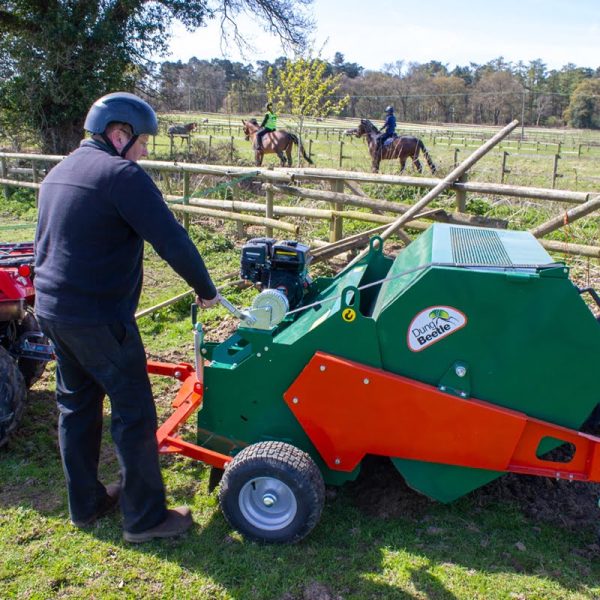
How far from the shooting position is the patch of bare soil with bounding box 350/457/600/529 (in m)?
3.40

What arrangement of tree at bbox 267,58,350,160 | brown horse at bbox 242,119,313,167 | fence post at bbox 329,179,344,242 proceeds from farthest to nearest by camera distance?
tree at bbox 267,58,350,160 → brown horse at bbox 242,119,313,167 → fence post at bbox 329,179,344,242

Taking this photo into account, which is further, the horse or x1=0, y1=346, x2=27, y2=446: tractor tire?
the horse

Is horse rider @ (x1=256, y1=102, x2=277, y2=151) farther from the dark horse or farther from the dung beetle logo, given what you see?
the dung beetle logo

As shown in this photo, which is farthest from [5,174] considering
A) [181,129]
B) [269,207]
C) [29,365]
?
[29,365]

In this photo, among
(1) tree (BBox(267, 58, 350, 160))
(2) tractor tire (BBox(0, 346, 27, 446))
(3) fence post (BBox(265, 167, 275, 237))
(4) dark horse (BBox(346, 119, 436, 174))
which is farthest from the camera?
(1) tree (BBox(267, 58, 350, 160))

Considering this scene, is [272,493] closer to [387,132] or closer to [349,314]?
[349,314]

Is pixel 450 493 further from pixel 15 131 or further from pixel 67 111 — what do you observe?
pixel 15 131

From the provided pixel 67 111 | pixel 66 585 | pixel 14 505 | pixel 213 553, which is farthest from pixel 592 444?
pixel 67 111

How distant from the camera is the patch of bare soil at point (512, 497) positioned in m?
3.40

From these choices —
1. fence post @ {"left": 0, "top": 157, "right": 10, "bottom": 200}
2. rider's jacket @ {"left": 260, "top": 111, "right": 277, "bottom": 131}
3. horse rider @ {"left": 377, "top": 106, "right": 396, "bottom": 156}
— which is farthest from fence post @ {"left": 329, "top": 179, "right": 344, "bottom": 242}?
rider's jacket @ {"left": 260, "top": 111, "right": 277, "bottom": 131}

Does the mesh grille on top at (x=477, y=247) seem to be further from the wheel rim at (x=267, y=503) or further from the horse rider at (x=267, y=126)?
the horse rider at (x=267, y=126)

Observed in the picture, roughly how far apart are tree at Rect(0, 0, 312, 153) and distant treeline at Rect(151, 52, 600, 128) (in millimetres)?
27033

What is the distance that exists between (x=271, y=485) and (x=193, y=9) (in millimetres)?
18008

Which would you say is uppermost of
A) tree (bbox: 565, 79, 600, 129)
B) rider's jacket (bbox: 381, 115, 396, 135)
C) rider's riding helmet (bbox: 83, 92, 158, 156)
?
tree (bbox: 565, 79, 600, 129)
